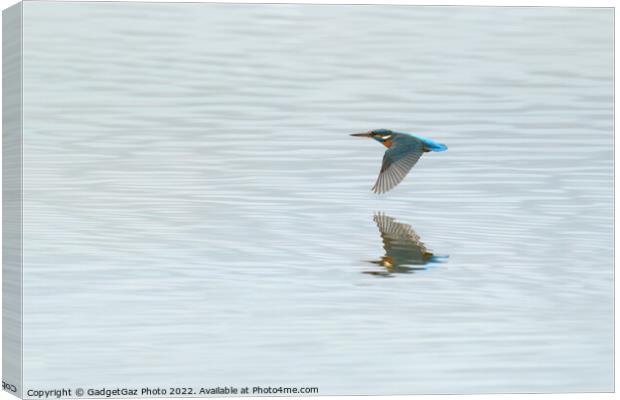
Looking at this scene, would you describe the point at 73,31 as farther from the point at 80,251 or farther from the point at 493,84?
the point at 493,84

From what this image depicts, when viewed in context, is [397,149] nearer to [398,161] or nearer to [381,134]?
[398,161]

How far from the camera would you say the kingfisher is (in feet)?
35.9

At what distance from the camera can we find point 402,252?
10.8 m

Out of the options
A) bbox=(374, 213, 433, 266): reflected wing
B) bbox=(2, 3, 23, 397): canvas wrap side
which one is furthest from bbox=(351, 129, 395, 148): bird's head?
bbox=(2, 3, 23, 397): canvas wrap side

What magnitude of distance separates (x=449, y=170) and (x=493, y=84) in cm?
75

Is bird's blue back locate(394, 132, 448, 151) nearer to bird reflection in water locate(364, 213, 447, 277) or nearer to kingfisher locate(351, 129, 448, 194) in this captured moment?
kingfisher locate(351, 129, 448, 194)

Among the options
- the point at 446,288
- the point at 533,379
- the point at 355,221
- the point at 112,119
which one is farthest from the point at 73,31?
the point at 533,379

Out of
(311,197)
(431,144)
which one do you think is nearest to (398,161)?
(431,144)

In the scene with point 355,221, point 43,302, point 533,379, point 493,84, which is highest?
point 493,84

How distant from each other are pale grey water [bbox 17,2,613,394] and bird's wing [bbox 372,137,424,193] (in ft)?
0.40

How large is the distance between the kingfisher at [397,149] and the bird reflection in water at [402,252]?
317 mm

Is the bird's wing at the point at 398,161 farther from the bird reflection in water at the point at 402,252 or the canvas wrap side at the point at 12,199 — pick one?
the canvas wrap side at the point at 12,199

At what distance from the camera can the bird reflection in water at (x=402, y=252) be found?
10.8 m

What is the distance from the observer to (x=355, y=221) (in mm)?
11234
